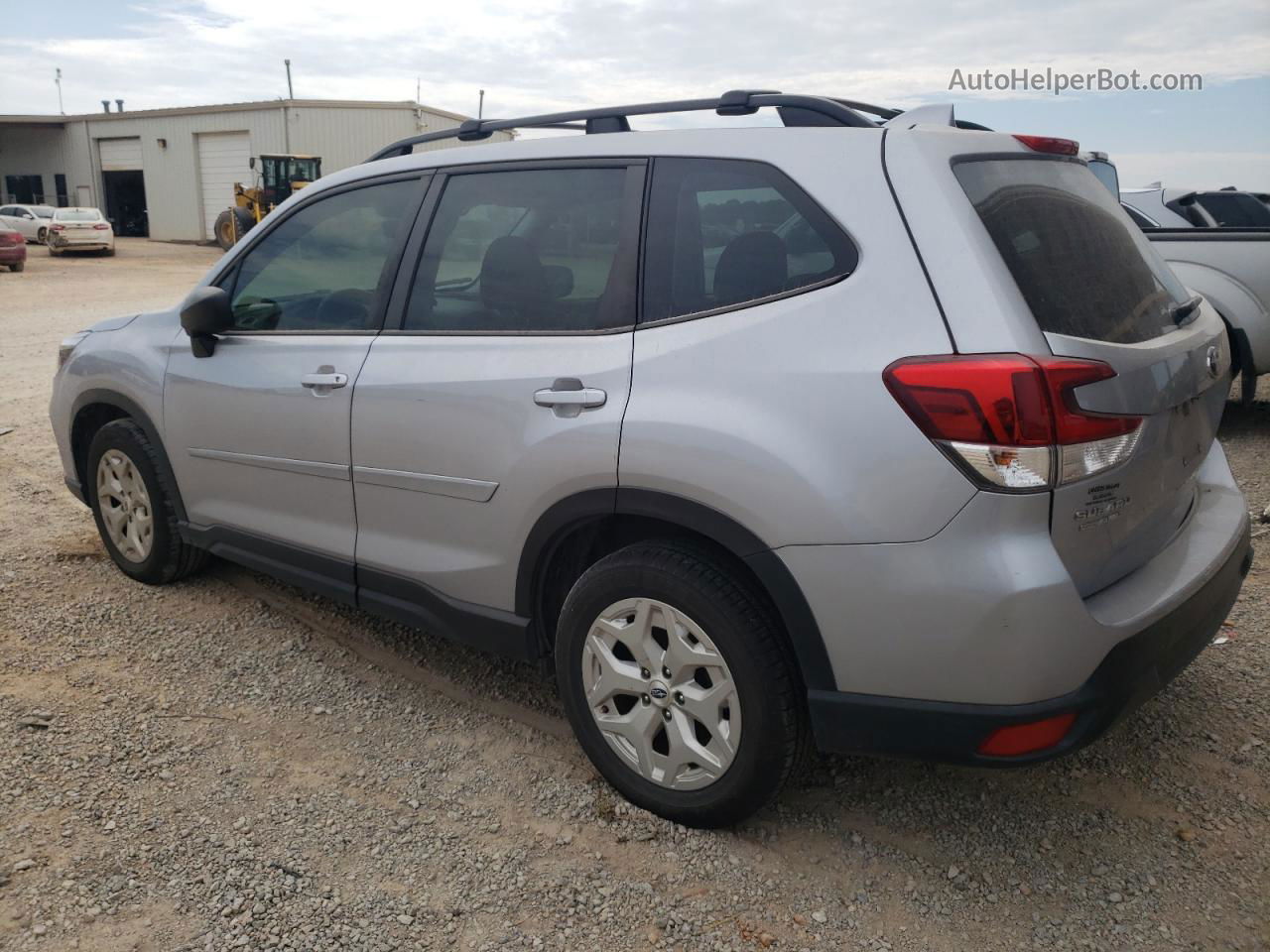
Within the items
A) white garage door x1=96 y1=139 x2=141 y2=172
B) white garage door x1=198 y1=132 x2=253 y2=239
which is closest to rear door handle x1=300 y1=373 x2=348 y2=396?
white garage door x1=198 y1=132 x2=253 y2=239

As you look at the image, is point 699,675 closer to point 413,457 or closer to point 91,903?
point 413,457

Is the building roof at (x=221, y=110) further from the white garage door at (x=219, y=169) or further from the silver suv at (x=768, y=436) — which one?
the silver suv at (x=768, y=436)

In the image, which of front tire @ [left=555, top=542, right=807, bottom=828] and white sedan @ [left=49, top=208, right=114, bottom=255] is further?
white sedan @ [left=49, top=208, right=114, bottom=255]

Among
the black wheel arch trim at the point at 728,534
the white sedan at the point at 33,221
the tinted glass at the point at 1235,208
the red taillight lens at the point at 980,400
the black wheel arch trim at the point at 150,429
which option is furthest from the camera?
the white sedan at the point at 33,221

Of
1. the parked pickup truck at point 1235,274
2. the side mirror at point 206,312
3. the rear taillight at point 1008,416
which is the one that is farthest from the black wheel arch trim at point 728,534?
the parked pickup truck at point 1235,274

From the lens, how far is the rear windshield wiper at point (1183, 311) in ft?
9.06

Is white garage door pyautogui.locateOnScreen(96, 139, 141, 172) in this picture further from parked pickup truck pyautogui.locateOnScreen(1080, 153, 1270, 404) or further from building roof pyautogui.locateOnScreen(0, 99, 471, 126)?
parked pickup truck pyautogui.locateOnScreen(1080, 153, 1270, 404)

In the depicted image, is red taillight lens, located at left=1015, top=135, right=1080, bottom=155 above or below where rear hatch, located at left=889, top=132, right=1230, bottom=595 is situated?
above

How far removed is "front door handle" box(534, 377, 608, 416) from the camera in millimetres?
2704

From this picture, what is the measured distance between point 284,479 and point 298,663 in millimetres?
725

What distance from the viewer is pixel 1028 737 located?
2270 mm

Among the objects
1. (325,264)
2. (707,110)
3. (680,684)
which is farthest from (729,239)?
(325,264)

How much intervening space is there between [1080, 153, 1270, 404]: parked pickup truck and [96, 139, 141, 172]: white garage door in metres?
42.8

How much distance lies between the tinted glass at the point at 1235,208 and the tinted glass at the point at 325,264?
29.2ft
